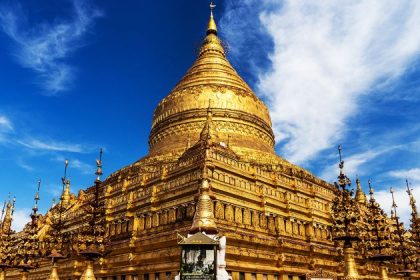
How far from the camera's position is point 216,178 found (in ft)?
87.8

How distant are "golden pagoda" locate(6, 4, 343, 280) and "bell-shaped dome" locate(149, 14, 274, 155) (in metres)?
0.14

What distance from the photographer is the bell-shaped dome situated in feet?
136

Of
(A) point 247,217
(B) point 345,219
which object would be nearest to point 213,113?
(A) point 247,217

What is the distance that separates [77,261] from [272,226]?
15070 millimetres

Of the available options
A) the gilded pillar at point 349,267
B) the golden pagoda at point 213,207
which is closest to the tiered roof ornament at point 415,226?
the golden pagoda at point 213,207

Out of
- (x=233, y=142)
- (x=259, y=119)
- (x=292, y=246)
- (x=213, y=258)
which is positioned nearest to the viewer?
(x=213, y=258)

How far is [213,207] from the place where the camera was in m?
25.3

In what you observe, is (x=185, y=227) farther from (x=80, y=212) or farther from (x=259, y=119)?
(x=259, y=119)

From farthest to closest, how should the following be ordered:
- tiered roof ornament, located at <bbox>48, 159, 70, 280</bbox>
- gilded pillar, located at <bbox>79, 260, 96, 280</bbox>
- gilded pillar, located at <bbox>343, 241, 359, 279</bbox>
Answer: tiered roof ornament, located at <bbox>48, 159, 70, 280</bbox>, gilded pillar, located at <bbox>79, 260, 96, 280</bbox>, gilded pillar, located at <bbox>343, 241, 359, 279</bbox>

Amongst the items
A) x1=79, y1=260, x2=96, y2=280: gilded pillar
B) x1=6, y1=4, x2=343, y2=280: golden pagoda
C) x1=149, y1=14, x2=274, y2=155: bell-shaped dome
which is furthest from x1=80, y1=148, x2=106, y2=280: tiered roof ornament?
x1=149, y1=14, x2=274, y2=155: bell-shaped dome

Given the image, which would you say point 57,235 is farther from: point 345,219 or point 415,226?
point 415,226

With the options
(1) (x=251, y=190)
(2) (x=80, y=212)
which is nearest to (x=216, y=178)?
(1) (x=251, y=190)

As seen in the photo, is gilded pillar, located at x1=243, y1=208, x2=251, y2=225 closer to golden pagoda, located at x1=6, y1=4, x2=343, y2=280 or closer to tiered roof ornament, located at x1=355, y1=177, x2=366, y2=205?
golden pagoda, located at x1=6, y1=4, x2=343, y2=280

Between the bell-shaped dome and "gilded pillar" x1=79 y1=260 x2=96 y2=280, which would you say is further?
the bell-shaped dome
